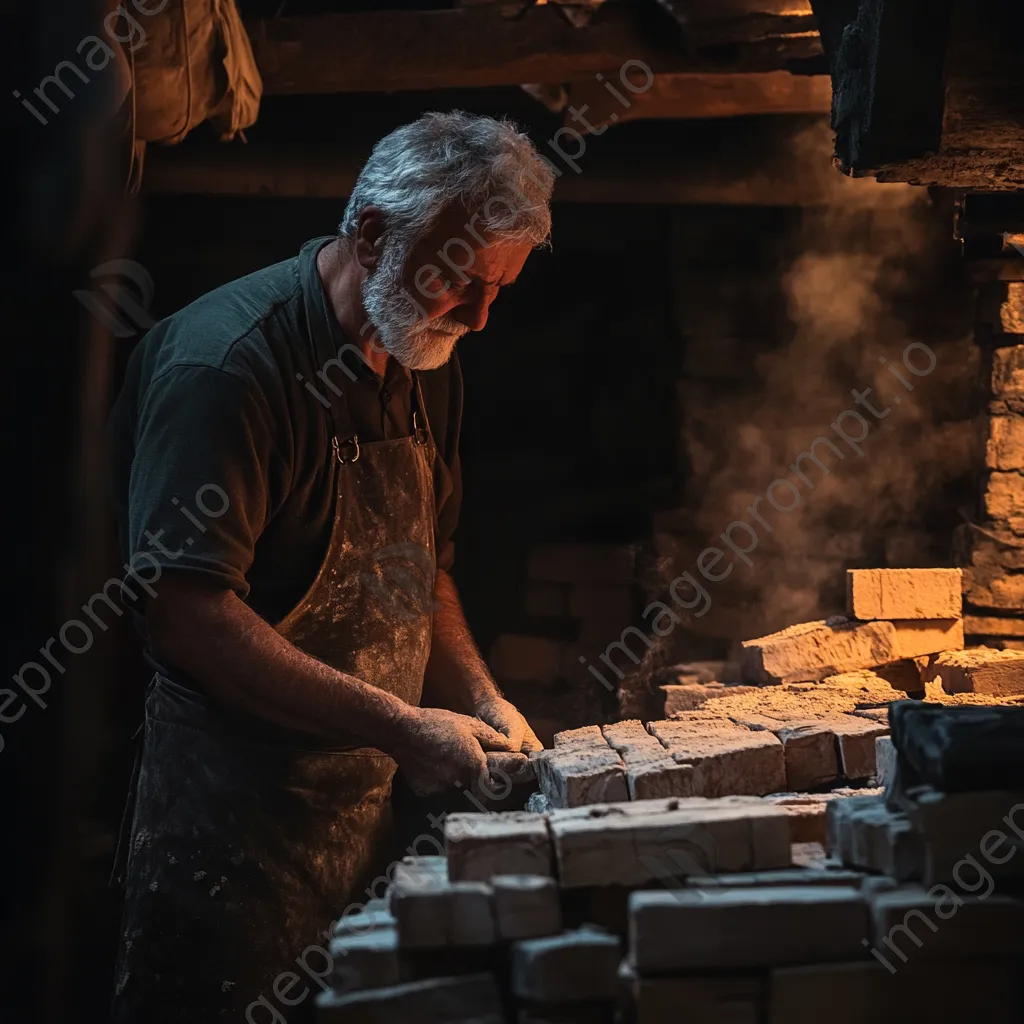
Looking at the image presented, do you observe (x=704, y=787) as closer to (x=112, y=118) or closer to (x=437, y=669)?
(x=437, y=669)

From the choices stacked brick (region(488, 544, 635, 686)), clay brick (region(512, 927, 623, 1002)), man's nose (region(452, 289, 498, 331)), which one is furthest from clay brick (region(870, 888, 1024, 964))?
stacked brick (region(488, 544, 635, 686))

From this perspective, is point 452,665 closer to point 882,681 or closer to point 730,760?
point 730,760

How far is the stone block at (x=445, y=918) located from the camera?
196 cm

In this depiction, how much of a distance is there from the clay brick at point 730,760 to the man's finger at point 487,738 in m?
0.42

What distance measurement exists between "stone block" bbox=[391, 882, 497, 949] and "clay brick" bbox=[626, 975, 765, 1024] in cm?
27

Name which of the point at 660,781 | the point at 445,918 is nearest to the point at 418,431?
the point at 660,781

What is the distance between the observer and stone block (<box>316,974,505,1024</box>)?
195 cm

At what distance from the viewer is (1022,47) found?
2.24 meters

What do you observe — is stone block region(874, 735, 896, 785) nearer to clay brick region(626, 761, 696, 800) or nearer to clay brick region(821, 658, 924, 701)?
Answer: clay brick region(626, 761, 696, 800)

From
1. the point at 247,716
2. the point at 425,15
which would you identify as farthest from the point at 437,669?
the point at 425,15

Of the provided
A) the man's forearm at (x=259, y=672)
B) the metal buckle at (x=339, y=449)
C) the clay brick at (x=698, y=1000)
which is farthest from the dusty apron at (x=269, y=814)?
the clay brick at (x=698, y=1000)

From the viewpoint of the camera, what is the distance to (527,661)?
6.90 meters

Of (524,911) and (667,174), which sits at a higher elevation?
(667,174)

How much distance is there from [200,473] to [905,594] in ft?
10.5
